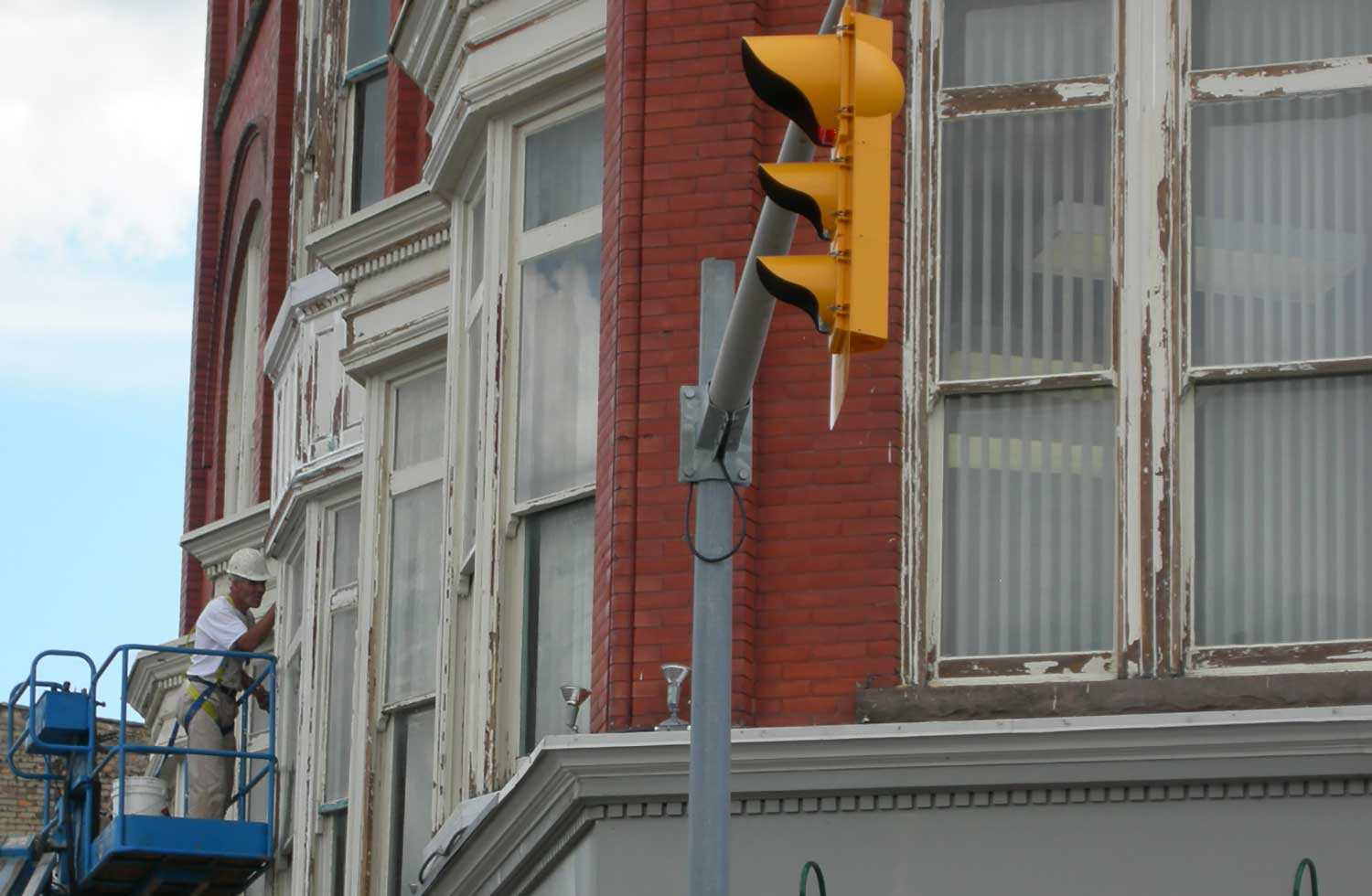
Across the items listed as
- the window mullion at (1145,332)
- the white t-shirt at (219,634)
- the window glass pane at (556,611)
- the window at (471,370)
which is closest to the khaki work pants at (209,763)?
the white t-shirt at (219,634)

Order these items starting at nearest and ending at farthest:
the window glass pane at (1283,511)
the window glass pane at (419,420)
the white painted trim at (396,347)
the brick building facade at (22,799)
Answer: the window glass pane at (1283,511), the white painted trim at (396,347), the window glass pane at (419,420), the brick building facade at (22,799)

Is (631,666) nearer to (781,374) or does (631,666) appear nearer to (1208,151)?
(781,374)

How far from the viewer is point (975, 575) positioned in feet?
35.4

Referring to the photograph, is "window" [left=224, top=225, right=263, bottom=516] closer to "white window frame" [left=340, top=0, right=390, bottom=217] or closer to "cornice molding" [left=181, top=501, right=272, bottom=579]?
"cornice molding" [left=181, top=501, right=272, bottom=579]

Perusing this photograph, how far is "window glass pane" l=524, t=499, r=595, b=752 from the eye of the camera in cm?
1208

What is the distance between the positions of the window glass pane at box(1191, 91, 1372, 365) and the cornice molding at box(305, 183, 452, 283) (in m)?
5.35

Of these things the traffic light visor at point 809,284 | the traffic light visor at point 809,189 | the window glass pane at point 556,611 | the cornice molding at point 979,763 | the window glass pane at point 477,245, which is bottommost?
the cornice molding at point 979,763

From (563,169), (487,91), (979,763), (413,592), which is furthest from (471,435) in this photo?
(979,763)

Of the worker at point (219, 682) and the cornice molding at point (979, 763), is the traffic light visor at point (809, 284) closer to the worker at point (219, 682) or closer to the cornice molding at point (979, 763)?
the cornice molding at point (979, 763)

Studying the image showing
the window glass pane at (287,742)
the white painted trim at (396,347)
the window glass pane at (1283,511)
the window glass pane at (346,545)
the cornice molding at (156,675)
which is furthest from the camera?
the cornice molding at (156,675)

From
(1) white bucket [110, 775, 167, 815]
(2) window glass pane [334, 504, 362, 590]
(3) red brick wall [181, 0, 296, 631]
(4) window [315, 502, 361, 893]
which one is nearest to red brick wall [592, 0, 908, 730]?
(4) window [315, 502, 361, 893]

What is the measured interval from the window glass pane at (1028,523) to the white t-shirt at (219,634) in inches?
314

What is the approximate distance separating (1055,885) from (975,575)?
1.36 meters

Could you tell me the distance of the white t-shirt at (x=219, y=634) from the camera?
1777cm
